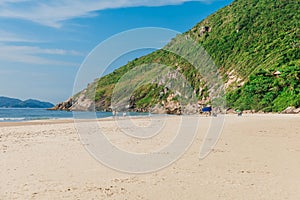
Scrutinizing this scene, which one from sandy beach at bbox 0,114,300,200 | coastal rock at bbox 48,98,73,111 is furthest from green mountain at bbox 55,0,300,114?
coastal rock at bbox 48,98,73,111

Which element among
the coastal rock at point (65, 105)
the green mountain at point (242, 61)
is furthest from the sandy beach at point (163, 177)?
the coastal rock at point (65, 105)

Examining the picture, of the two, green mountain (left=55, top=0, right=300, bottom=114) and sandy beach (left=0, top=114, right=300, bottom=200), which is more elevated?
green mountain (left=55, top=0, right=300, bottom=114)

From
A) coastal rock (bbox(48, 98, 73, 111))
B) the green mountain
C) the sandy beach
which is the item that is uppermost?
the green mountain

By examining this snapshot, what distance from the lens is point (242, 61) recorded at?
7588 cm

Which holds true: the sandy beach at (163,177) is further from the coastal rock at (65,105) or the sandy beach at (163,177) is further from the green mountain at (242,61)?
the coastal rock at (65,105)

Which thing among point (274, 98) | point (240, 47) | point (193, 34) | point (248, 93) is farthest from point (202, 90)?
point (193, 34)

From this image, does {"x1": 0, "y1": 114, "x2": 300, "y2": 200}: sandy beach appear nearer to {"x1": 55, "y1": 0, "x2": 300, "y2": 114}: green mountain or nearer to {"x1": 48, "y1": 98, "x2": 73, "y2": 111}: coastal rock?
{"x1": 55, "y1": 0, "x2": 300, "y2": 114}: green mountain

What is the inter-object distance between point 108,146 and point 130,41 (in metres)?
5.29

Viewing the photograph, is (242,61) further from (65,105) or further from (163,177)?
(65,105)

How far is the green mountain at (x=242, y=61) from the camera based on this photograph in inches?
2164

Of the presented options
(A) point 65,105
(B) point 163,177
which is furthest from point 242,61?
(A) point 65,105

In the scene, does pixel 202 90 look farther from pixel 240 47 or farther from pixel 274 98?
pixel 274 98

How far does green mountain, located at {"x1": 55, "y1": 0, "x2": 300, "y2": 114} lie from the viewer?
55.0 metres

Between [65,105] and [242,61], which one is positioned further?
[65,105]
